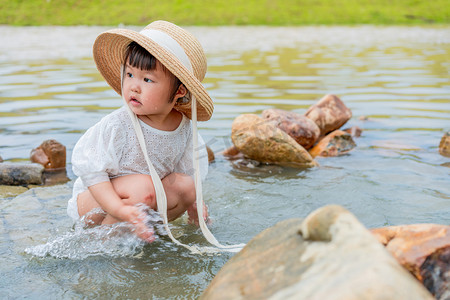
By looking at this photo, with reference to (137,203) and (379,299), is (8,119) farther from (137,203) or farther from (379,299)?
(379,299)

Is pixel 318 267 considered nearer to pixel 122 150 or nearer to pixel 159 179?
pixel 159 179

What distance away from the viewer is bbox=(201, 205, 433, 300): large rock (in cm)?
138

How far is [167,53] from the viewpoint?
2.86 meters

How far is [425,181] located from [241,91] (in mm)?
4640

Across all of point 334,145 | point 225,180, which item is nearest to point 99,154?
point 225,180

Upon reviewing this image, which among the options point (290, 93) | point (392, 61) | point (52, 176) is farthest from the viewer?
point (392, 61)

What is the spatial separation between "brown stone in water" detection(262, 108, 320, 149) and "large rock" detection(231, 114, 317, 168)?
32 cm

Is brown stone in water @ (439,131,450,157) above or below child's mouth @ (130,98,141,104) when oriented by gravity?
below

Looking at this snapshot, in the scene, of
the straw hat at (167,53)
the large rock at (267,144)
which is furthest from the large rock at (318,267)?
the large rock at (267,144)

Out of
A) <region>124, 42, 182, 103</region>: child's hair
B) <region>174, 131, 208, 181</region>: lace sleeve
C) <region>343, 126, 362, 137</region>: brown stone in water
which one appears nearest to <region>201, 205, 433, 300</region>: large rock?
<region>124, 42, 182, 103</region>: child's hair

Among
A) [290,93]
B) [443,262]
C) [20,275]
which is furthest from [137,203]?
[290,93]

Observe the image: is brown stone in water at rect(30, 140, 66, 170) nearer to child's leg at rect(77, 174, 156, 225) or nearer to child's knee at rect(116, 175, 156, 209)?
child's leg at rect(77, 174, 156, 225)

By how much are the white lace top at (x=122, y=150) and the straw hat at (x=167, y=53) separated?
229 millimetres

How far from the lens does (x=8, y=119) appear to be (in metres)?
6.57
